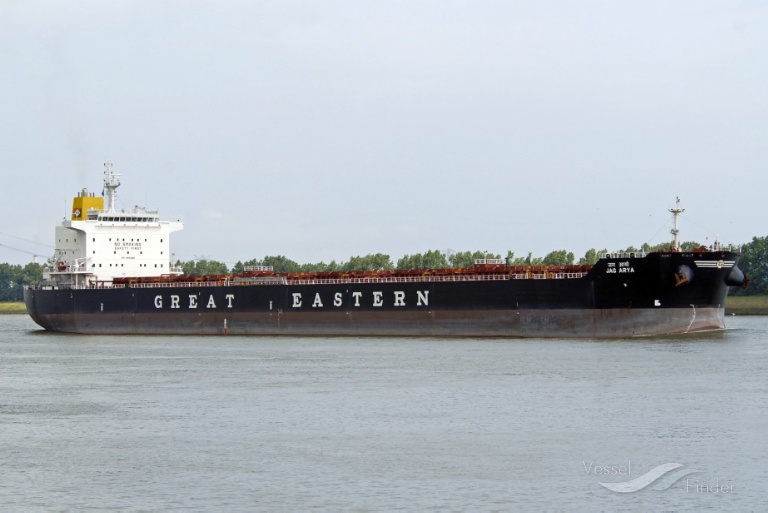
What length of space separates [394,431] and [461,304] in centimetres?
2046

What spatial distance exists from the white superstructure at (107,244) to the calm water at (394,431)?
2042 centimetres

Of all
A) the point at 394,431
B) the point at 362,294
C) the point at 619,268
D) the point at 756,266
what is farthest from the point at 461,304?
the point at 756,266

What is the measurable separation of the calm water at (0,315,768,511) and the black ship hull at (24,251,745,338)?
3059 mm

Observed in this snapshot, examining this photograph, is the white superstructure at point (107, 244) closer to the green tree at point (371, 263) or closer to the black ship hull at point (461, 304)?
the black ship hull at point (461, 304)

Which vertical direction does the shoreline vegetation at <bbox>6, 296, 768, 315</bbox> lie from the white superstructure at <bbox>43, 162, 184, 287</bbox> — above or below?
below

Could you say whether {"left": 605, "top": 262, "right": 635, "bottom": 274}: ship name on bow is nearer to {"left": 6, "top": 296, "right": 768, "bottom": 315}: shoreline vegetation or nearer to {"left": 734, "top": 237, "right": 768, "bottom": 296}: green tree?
{"left": 6, "top": 296, "right": 768, "bottom": 315}: shoreline vegetation

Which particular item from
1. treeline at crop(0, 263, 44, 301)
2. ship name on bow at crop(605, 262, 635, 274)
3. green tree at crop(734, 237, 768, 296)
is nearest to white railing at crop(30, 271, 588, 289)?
ship name on bow at crop(605, 262, 635, 274)

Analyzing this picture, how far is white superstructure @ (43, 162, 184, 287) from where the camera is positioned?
55.3 metres

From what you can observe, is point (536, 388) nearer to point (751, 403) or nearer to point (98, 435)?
point (751, 403)

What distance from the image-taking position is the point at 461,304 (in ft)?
135

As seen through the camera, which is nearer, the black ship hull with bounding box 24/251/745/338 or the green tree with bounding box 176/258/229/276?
the black ship hull with bounding box 24/251/745/338

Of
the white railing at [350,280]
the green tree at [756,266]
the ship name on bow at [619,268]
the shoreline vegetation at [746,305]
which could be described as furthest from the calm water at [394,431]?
the green tree at [756,266]

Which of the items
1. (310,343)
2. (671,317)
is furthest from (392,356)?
(671,317)

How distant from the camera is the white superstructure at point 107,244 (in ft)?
182
